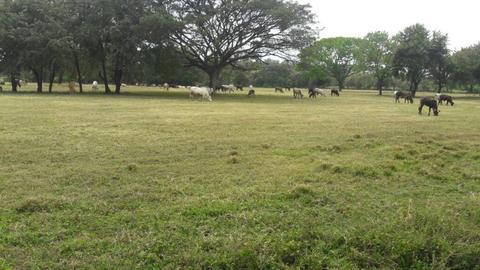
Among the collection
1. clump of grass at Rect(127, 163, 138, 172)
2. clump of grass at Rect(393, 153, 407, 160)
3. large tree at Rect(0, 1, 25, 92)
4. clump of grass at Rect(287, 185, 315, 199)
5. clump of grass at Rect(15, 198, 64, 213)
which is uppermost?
large tree at Rect(0, 1, 25, 92)

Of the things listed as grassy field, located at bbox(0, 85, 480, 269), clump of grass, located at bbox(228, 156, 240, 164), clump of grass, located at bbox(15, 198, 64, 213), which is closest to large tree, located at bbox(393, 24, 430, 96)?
grassy field, located at bbox(0, 85, 480, 269)

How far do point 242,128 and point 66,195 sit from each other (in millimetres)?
8112

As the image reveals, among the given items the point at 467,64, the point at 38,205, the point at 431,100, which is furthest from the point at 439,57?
the point at 38,205

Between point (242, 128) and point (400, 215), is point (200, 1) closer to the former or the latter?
point (242, 128)

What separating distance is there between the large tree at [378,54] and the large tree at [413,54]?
173 inches

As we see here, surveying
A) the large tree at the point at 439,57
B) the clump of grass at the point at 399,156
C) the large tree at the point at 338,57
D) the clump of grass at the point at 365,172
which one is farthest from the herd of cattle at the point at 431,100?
the large tree at the point at 338,57

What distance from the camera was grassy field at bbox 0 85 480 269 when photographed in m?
4.20

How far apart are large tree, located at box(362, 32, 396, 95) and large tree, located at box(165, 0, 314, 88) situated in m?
29.3

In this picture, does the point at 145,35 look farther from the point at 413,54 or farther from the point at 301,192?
the point at 413,54

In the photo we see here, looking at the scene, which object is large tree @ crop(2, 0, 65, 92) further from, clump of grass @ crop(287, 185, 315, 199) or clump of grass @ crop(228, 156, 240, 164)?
clump of grass @ crop(287, 185, 315, 199)

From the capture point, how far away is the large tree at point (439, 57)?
174 ft

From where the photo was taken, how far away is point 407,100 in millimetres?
36031

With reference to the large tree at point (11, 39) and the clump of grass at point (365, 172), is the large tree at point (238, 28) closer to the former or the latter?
the large tree at point (11, 39)

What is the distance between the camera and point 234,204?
5539 mm
